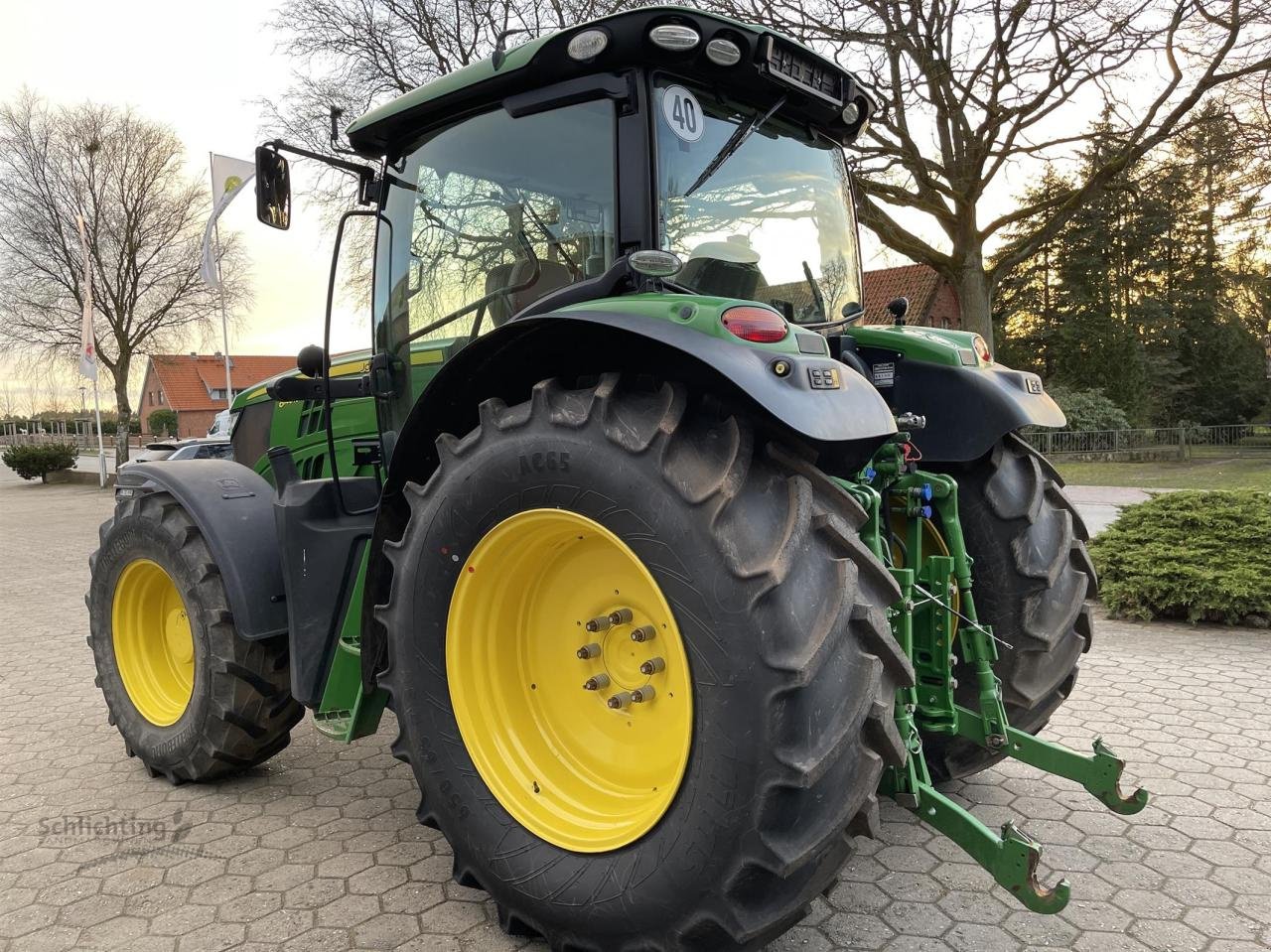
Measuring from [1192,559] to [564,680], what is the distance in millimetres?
5389

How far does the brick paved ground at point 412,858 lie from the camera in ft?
8.23

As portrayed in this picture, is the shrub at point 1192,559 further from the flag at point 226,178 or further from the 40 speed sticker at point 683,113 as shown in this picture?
the flag at point 226,178

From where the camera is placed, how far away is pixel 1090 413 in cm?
2283

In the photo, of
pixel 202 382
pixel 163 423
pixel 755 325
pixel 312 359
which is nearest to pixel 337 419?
pixel 312 359

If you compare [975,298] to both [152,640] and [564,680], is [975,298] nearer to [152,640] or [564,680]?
[152,640]

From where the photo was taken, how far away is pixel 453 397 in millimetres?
2654

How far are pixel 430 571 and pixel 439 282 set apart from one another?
1.12m

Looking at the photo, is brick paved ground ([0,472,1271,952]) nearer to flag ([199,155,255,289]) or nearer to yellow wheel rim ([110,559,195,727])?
yellow wheel rim ([110,559,195,727])

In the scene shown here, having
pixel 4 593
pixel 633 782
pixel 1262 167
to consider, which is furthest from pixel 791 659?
pixel 1262 167

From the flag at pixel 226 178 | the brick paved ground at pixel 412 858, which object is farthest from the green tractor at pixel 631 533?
the flag at pixel 226 178

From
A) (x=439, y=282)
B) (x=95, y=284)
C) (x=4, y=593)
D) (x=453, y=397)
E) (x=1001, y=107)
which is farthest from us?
(x=95, y=284)

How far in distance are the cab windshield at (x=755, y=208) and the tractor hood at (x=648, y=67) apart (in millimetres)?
85

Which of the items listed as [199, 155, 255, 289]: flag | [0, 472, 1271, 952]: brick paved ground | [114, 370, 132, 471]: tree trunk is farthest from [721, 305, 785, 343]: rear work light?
[114, 370, 132, 471]: tree trunk

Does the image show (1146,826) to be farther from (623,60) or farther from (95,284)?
(95,284)
